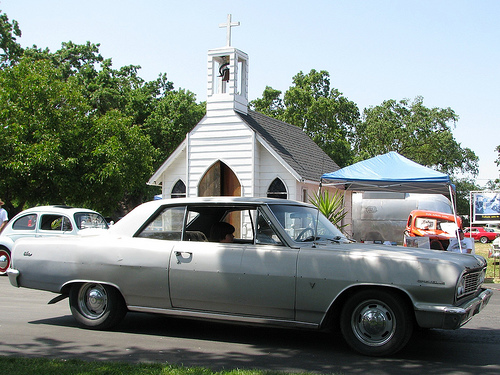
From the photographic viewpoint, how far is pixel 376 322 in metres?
5.76

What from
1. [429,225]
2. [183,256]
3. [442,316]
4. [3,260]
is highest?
[429,225]

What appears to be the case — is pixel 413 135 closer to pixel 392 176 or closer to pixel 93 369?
pixel 392 176

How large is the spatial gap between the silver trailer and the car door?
71.1 feet

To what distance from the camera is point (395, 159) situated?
1462 cm

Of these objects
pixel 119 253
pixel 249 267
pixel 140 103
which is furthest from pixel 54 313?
pixel 140 103

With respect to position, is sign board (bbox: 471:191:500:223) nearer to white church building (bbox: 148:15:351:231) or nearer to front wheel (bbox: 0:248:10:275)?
white church building (bbox: 148:15:351:231)

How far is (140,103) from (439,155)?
103 feet

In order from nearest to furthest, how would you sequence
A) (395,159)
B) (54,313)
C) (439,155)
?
1. (54,313)
2. (395,159)
3. (439,155)

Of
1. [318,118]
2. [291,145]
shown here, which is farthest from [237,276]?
[318,118]

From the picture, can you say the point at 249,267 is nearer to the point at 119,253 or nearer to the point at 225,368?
the point at 225,368

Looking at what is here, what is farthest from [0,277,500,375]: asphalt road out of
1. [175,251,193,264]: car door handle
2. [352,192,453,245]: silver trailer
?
[352,192,453,245]: silver trailer

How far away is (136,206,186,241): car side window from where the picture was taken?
6.75 metres

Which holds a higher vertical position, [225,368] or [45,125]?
[45,125]

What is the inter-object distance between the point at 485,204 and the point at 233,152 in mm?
11841
